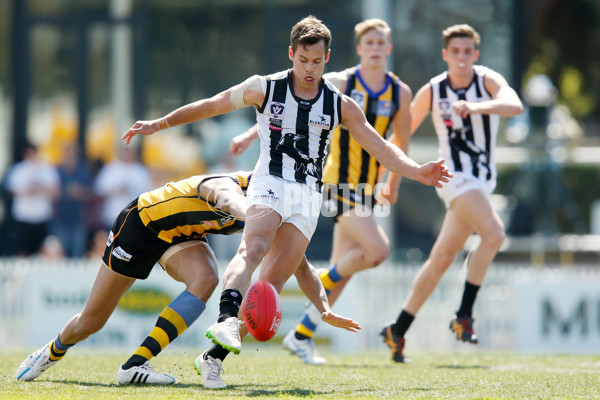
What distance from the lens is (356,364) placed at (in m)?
7.60

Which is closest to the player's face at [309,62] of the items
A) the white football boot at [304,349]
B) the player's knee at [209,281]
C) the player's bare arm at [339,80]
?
the player's knee at [209,281]

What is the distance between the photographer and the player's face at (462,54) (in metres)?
7.31

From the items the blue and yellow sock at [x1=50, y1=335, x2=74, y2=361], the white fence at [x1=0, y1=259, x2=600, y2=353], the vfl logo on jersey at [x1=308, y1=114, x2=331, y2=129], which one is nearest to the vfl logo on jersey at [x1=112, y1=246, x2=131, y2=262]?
the blue and yellow sock at [x1=50, y1=335, x2=74, y2=361]

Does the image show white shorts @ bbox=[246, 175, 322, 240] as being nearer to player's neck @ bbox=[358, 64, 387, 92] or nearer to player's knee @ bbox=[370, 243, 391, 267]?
player's knee @ bbox=[370, 243, 391, 267]

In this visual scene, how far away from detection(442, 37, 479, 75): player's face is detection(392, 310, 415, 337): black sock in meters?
2.02

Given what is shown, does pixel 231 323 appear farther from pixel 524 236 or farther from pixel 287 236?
pixel 524 236

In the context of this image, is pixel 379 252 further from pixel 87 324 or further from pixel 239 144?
pixel 87 324

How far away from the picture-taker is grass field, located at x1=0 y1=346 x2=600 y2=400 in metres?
5.36

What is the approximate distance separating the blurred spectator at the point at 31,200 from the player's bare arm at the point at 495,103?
7706 millimetres

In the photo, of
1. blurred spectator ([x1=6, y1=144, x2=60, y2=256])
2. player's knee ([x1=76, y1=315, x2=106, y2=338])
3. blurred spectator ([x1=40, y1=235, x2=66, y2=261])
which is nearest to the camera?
player's knee ([x1=76, y1=315, x2=106, y2=338])

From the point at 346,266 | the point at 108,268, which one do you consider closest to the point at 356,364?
the point at 346,266

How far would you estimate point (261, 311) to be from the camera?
198 inches

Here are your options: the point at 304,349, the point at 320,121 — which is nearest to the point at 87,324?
the point at 320,121

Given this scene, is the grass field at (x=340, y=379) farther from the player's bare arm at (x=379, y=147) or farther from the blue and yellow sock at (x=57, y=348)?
the player's bare arm at (x=379, y=147)
